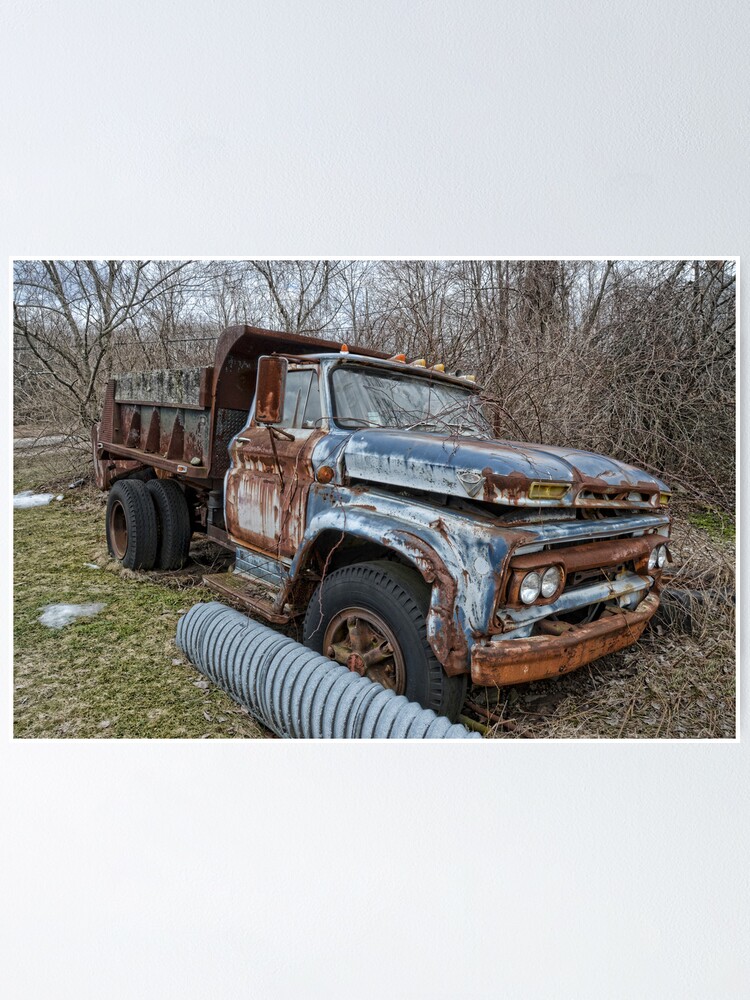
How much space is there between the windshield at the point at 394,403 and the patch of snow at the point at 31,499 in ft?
4.59

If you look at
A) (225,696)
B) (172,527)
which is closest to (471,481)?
(225,696)

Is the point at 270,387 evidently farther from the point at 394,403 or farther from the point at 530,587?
the point at 530,587

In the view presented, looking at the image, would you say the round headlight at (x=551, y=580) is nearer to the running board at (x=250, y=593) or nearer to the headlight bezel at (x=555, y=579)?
the headlight bezel at (x=555, y=579)


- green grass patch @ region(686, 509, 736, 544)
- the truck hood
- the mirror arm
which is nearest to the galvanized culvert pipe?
the truck hood

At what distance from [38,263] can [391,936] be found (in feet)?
9.80

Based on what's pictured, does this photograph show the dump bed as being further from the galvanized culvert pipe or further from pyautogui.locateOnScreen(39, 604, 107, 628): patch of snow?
the galvanized culvert pipe

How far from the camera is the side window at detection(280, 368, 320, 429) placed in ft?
8.68

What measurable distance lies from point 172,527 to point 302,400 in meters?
1.64

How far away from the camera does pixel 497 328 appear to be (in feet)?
11.4

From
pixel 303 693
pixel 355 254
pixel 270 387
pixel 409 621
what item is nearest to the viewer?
pixel 409 621

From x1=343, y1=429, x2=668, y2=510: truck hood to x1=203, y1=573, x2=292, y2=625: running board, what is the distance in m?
0.77

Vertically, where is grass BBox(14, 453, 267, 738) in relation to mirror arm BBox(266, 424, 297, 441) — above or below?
below

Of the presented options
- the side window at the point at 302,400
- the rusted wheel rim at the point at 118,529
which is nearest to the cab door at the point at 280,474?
the side window at the point at 302,400

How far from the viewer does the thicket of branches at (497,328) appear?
247 cm
